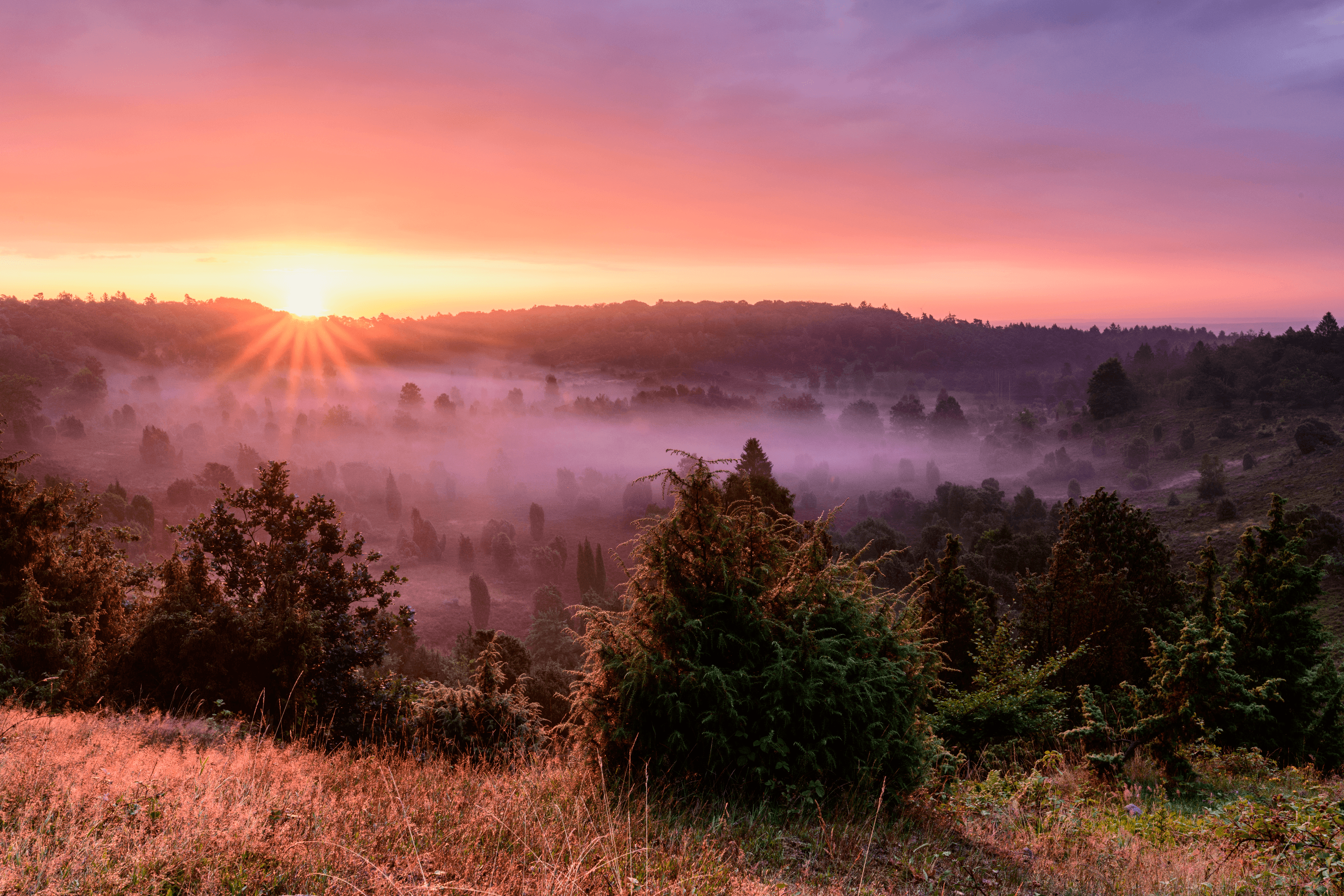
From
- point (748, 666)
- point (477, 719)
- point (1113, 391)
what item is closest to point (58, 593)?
point (477, 719)

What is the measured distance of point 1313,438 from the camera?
106250mm

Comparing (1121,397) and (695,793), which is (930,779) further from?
(1121,397)

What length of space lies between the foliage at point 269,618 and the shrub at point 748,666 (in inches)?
351

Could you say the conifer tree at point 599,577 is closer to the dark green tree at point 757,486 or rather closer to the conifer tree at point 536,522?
the dark green tree at point 757,486

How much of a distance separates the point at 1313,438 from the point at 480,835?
143 meters

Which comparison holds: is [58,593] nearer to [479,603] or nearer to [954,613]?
[954,613]

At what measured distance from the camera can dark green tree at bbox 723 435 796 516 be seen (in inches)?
624

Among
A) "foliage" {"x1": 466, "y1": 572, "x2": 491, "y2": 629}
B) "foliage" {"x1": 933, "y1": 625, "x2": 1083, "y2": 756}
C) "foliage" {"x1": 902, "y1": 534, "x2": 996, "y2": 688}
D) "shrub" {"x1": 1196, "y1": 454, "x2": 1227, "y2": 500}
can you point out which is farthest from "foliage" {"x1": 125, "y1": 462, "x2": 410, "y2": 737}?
"shrub" {"x1": 1196, "y1": 454, "x2": 1227, "y2": 500}

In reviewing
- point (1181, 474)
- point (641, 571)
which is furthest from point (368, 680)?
point (1181, 474)

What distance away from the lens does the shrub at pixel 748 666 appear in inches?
290

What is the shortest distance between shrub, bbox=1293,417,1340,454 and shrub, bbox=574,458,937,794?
444ft

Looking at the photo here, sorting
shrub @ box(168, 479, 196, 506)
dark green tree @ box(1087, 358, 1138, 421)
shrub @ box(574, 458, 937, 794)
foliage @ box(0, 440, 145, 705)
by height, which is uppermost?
dark green tree @ box(1087, 358, 1138, 421)

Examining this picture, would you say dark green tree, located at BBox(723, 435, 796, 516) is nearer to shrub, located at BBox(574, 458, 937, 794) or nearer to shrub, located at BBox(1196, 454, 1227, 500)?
shrub, located at BBox(574, 458, 937, 794)

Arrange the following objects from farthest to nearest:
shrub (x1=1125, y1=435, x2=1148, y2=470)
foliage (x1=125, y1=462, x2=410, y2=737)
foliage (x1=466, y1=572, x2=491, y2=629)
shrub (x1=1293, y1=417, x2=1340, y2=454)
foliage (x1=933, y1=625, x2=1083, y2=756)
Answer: shrub (x1=1125, y1=435, x2=1148, y2=470) < foliage (x1=466, y1=572, x2=491, y2=629) < shrub (x1=1293, y1=417, x2=1340, y2=454) < foliage (x1=933, y1=625, x2=1083, y2=756) < foliage (x1=125, y1=462, x2=410, y2=737)
